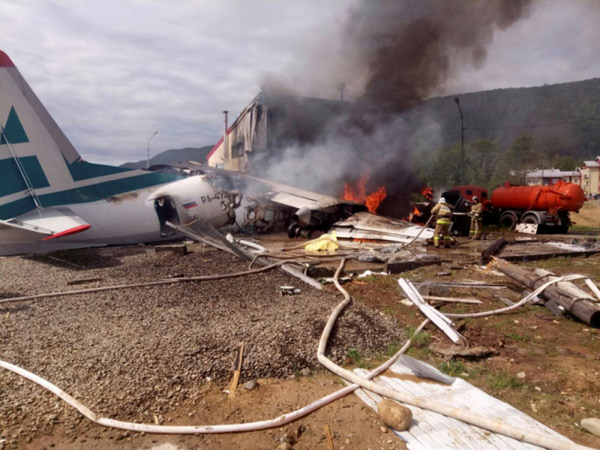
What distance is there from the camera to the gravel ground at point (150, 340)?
145 inches

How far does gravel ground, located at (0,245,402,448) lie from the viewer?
370 cm

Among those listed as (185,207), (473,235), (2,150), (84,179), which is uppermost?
(2,150)

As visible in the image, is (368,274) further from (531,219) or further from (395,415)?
(531,219)

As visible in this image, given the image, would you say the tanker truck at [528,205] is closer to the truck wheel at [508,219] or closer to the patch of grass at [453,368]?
the truck wheel at [508,219]

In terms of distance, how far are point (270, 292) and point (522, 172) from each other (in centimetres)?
6293

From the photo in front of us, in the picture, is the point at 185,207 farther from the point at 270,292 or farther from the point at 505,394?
the point at 505,394

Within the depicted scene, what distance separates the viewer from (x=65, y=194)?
11.4 m

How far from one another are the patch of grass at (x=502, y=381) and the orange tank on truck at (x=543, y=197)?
61.3ft

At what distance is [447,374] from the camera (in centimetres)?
448

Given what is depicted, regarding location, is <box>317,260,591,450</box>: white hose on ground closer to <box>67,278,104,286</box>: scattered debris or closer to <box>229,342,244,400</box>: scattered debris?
<box>229,342,244,400</box>: scattered debris

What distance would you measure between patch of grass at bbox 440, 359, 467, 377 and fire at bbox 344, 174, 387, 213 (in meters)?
19.2

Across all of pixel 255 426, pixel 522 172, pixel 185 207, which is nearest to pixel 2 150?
pixel 185 207

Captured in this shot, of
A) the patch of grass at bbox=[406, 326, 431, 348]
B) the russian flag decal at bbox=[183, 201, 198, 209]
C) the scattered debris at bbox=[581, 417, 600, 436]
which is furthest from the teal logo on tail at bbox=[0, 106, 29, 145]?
the scattered debris at bbox=[581, 417, 600, 436]

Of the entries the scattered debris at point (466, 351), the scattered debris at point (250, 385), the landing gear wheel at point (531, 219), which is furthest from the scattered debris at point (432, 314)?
the landing gear wheel at point (531, 219)
